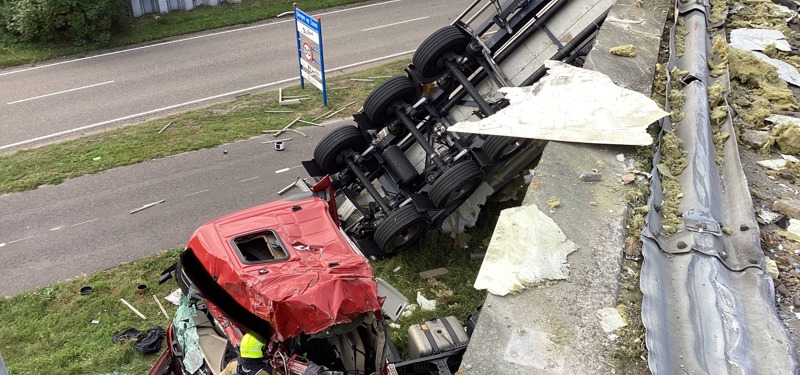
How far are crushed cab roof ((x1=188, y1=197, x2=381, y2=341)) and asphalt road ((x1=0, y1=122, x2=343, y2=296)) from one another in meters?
3.77

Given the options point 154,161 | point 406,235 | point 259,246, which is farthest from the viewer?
point 154,161

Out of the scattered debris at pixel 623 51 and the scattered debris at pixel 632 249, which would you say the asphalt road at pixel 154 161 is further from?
the scattered debris at pixel 632 249

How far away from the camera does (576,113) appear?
19.1 feet

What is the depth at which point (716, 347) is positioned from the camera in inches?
141

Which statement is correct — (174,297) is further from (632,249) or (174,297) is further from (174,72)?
(174,72)

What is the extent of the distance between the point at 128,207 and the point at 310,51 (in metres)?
5.58

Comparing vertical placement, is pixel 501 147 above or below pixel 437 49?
below

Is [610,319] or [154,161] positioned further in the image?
[154,161]

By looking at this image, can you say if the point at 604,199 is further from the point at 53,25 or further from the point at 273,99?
the point at 53,25

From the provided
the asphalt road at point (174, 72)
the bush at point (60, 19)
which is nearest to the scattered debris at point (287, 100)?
the asphalt road at point (174, 72)

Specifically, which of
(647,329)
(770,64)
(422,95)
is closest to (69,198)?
(422,95)

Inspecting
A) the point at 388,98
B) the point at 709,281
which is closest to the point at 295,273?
the point at 709,281

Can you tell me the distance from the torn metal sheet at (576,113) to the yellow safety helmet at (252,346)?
9.54 ft

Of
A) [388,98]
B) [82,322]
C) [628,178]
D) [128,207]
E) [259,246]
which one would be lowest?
[82,322]
